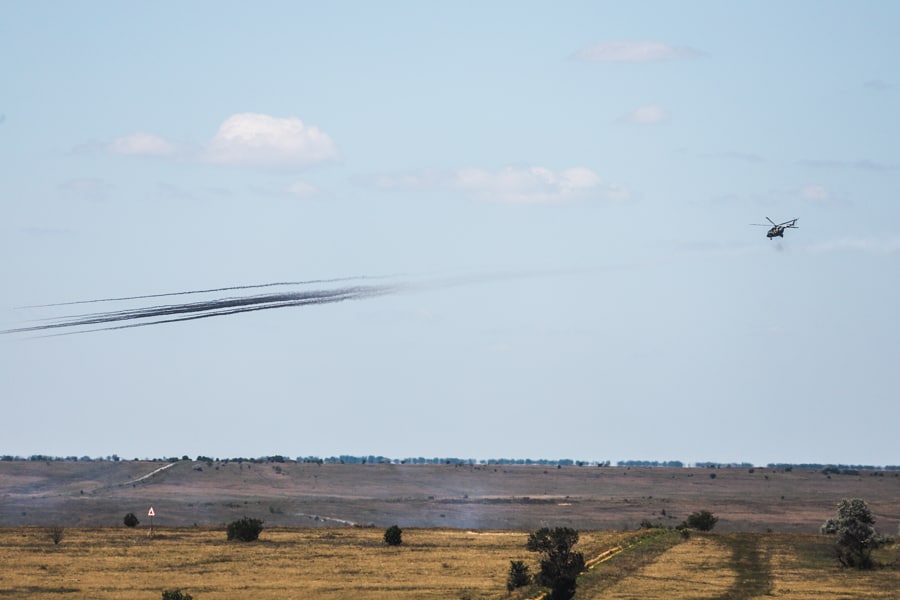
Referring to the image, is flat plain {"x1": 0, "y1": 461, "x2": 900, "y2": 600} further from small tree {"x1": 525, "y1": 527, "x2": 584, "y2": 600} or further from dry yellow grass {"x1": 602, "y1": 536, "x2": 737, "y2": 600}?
small tree {"x1": 525, "y1": 527, "x2": 584, "y2": 600}

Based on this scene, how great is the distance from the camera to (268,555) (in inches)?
3369

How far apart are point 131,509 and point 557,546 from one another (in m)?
73.4

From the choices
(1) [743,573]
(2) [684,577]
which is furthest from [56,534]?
(1) [743,573]

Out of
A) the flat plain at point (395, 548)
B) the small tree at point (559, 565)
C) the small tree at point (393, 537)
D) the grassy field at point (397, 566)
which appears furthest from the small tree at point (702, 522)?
the small tree at point (559, 565)

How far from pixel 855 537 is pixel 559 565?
77.9 feet

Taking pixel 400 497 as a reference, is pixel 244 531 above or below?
below

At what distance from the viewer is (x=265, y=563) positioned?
8144 cm

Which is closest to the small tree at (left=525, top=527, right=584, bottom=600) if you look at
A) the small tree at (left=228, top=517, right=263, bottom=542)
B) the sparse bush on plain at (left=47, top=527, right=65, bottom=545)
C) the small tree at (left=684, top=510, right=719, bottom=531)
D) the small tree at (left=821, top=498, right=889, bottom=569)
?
the small tree at (left=821, top=498, right=889, bottom=569)

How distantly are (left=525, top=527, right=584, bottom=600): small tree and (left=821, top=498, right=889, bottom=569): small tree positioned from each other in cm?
1941

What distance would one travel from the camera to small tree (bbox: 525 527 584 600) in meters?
65.9

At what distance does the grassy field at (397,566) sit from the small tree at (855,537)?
3.80ft

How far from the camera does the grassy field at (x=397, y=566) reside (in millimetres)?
68812

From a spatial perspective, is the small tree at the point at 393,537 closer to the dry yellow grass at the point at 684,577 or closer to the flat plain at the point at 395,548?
the flat plain at the point at 395,548

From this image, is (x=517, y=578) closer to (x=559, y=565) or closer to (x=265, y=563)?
(x=559, y=565)
